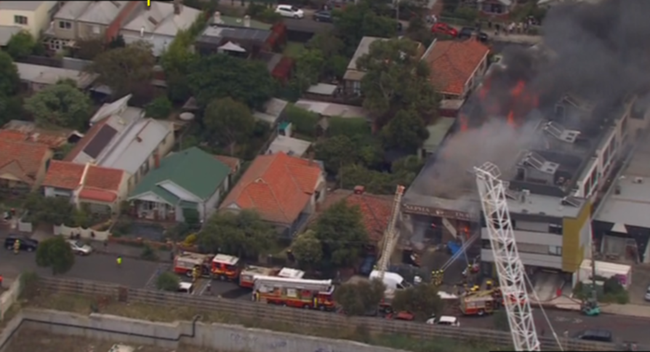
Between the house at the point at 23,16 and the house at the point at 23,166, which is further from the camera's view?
the house at the point at 23,16

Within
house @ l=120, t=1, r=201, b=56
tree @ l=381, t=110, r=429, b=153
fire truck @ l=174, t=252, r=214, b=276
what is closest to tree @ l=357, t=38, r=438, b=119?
tree @ l=381, t=110, r=429, b=153

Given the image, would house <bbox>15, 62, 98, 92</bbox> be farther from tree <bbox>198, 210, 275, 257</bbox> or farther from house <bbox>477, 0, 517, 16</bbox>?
house <bbox>477, 0, 517, 16</bbox>

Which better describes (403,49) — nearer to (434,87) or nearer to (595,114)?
(434,87)

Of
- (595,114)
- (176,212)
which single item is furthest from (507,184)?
(176,212)

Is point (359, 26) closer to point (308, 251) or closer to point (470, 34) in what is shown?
point (470, 34)

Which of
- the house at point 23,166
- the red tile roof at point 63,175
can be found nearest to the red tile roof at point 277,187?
the red tile roof at point 63,175

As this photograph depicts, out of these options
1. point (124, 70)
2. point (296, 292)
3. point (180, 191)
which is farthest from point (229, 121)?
point (296, 292)

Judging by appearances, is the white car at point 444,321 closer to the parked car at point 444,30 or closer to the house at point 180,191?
the house at point 180,191
